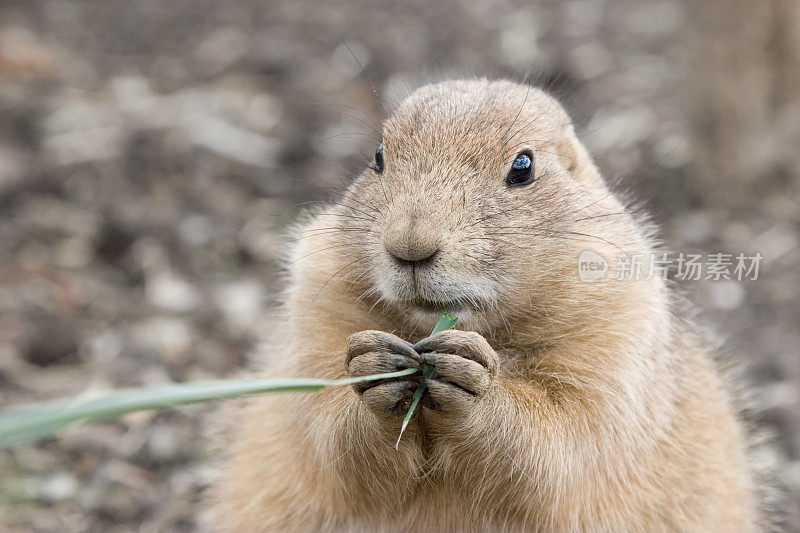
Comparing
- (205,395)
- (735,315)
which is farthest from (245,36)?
(205,395)

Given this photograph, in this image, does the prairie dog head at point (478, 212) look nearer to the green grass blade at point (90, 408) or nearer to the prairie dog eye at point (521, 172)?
the prairie dog eye at point (521, 172)

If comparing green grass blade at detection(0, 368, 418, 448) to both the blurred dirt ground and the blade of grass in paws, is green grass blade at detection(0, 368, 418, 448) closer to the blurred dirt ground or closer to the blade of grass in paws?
the blade of grass in paws

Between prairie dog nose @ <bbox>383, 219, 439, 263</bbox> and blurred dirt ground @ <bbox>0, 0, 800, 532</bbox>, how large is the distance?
1347 millimetres

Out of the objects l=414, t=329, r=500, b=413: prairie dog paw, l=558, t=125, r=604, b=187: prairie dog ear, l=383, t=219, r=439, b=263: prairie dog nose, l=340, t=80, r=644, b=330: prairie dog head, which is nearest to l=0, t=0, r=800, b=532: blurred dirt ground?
l=558, t=125, r=604, b=187: prairie dog ear

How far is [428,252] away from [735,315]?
432 centimetres

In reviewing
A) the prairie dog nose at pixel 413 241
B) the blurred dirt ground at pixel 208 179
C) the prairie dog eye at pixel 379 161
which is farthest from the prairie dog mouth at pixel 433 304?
the blurred dirt ground at pixel 208 179

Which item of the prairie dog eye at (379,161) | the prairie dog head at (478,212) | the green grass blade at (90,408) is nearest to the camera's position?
the green grass blade at (90,408)

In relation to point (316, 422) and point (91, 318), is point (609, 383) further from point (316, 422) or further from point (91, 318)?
point (91, 318)

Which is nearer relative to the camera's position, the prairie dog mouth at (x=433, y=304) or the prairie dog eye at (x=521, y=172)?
the prairie dog mouth at (x=433, y=304)

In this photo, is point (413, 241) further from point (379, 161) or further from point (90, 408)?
point (90, 408)

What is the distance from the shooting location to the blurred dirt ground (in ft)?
16.6

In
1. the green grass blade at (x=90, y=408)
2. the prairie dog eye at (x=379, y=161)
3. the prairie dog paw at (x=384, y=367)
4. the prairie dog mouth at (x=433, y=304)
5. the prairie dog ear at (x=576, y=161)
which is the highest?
the prairie dog ear at (x=576, y=161)

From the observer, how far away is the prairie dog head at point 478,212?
119 inches

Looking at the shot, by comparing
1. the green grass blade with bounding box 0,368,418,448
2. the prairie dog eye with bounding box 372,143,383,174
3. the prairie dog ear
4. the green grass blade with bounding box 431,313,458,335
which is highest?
the prairie dog ear
